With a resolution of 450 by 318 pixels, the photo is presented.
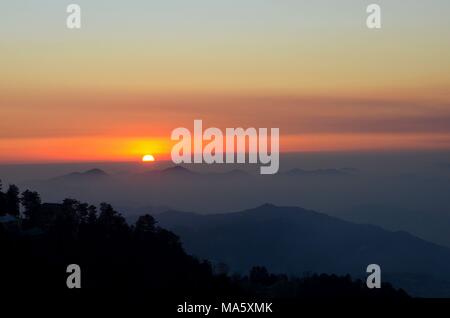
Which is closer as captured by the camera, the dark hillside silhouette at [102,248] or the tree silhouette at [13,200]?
the dark hillside silhouette at [102,248]

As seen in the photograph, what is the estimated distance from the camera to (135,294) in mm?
56000

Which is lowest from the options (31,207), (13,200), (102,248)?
(102,248)

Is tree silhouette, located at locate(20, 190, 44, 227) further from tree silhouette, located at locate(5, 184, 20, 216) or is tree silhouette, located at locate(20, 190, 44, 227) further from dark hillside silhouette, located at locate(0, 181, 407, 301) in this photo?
tree silhouette, located at locate(5, 184, 20, 216)

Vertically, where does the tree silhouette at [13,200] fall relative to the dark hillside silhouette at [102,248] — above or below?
above

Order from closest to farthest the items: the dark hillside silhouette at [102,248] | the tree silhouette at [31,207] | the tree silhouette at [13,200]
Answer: the dark hillside silhouette at [102,248] → the tree silhouette at [31,207] → the tree silhouette at [13,200]

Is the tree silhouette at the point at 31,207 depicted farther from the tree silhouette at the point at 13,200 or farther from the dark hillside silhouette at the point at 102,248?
the tree silhouette at the point at 13,200

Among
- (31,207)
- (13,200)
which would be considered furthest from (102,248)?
(13,200)

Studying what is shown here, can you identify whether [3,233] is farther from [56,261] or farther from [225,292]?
[225,292]

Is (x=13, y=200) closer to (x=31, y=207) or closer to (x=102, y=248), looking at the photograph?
(x=31, y=207)

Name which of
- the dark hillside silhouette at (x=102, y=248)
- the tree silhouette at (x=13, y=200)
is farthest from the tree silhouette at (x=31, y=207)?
the tree silhouette at (x=13, y=200)

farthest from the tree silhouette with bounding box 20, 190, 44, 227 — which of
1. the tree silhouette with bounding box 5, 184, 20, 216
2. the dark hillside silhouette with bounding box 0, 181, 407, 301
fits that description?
the tree silhouette with bounding box 5, 184, 20, 216

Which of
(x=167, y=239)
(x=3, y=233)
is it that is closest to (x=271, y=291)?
(x=167, y=239)

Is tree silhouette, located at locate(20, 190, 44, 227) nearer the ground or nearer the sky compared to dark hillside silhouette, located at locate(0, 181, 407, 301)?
nearer the sky

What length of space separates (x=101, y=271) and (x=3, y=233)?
29.3 ft
